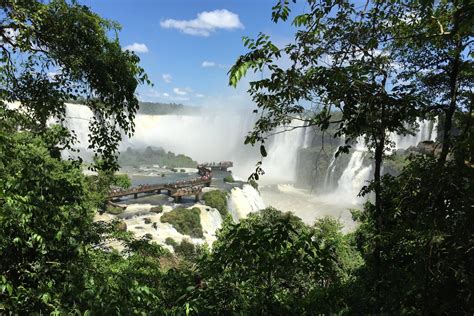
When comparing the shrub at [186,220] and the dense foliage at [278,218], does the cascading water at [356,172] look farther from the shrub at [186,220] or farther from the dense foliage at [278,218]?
the dense foliage at [278,218]

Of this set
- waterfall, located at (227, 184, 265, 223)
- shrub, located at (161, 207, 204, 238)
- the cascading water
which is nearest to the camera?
shrub, located at (161, 207, 204, 238)

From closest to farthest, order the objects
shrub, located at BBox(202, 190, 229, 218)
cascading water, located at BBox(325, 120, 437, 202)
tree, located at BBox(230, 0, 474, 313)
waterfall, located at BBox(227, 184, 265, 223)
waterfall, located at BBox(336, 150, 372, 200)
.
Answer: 1. tree, located at BBox(230, 0, 474, 313)
2. shrub, located at BBox(202, 190, 229, 218)
3. waterfall, located at BBox(227, 184, 265, 223)
4. cascading water, located at BBox(325, 120, 437, 202)
5. waterfall, located at BBox(336, 150, 372, 200)

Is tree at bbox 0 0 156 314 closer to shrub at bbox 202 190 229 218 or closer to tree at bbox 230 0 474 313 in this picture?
tree at bbox 230 0 474 313

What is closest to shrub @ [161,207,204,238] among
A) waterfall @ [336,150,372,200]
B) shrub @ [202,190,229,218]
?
shrub @ [202,190,229,218]

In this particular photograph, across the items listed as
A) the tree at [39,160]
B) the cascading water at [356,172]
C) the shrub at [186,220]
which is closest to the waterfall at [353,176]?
the cascading water at [356,172]

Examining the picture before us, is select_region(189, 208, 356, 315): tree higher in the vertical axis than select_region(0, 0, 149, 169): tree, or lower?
lower

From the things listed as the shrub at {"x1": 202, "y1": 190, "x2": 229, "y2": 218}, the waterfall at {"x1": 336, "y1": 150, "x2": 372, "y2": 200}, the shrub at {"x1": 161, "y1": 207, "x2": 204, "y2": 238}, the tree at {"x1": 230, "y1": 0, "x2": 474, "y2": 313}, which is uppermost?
the tree at {"x1": 230, "y1": 0, "x2": 474, "y2": 313}
